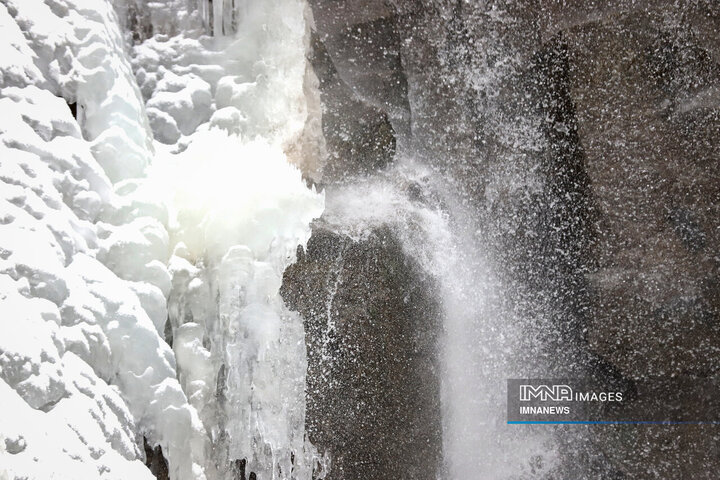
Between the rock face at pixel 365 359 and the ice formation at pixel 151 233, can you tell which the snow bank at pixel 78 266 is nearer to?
the ice formation at pixel 151 233

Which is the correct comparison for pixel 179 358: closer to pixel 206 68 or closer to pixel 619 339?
pixel 206 68

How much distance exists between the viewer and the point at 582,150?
2.72 m

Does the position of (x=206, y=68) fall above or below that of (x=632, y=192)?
above

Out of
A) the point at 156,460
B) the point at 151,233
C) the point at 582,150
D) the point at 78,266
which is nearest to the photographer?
the point at 78,266

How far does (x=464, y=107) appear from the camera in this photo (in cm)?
286

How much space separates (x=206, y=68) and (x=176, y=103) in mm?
213

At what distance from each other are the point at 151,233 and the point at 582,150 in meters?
1.72

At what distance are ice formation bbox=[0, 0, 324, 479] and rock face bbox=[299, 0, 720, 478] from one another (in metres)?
0.33

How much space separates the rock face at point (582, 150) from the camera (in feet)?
8.64

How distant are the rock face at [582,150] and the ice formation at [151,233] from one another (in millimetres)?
329

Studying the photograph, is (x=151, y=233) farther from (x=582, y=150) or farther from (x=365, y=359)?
(x=582, y=150)

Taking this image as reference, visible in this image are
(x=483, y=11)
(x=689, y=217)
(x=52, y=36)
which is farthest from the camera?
(x=483, y=11)

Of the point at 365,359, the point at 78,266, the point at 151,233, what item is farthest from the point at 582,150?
the point at 78,266

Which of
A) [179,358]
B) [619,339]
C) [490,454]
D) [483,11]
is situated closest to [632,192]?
[619,339]
